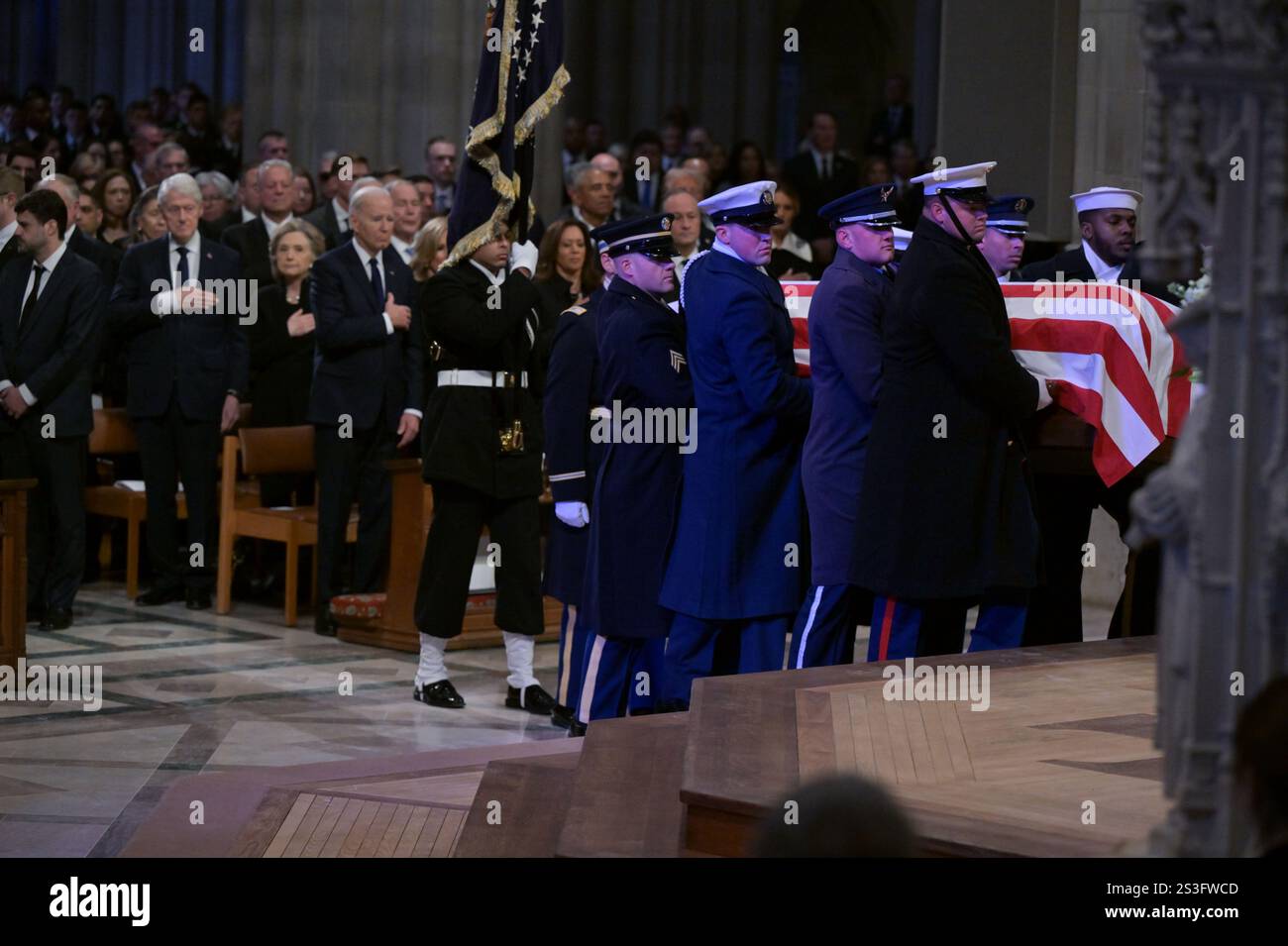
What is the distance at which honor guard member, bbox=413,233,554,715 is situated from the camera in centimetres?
725

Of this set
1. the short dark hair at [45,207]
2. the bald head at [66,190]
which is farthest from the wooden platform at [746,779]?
the bald head at [66,190]

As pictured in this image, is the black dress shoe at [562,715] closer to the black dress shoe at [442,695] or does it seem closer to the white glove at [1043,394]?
the black dress shoe at [442,695]

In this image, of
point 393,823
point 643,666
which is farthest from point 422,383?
point 393,823

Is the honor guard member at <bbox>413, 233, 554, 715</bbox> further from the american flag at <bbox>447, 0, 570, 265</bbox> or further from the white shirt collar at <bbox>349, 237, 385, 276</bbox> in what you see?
the white shirt collar at <bbox>349, 237, 385, 276</bbox>

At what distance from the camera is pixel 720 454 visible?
6.34m

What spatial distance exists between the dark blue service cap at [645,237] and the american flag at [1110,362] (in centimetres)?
114

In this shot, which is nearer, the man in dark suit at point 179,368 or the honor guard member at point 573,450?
the honor guard member at point 573,450

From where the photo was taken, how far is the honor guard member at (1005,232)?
664cm

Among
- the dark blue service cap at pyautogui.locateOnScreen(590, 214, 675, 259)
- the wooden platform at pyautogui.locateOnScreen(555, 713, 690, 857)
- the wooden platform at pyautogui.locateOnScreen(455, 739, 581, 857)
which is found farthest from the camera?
the dark blue service cap at pyautogui.locateOnScreen(590, 214, 675, 259)

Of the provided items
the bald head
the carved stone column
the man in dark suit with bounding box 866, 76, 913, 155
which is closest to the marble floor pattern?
the bald head

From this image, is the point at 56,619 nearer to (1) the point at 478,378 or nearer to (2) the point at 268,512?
(2) the point at 268,512

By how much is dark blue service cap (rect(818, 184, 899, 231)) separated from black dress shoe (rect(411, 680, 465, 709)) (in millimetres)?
2336

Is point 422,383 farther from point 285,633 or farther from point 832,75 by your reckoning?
point 832,75

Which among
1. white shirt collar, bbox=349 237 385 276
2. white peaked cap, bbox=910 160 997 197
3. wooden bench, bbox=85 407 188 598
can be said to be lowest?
wooden bench, bbox=85 407 188 598
